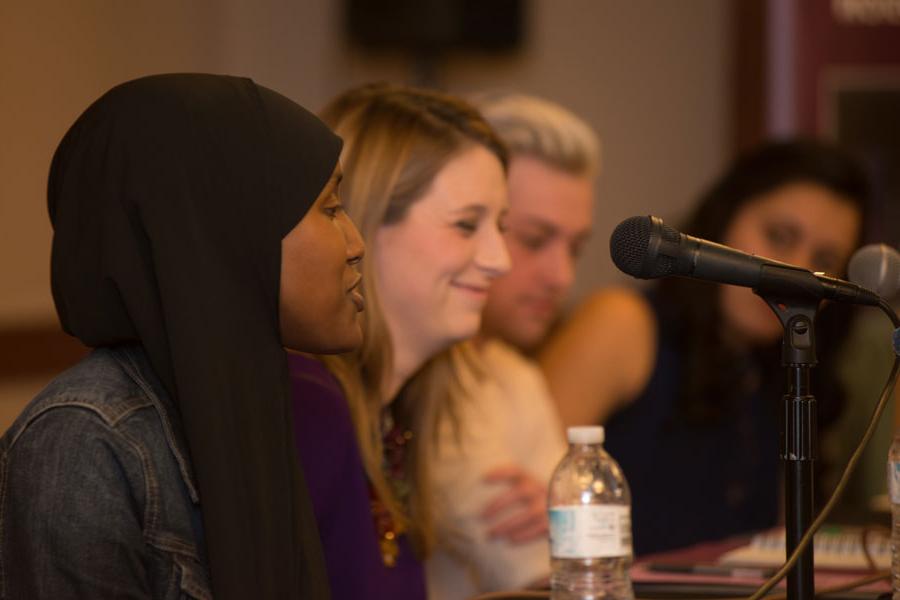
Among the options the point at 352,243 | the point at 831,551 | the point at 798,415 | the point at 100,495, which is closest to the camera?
the point at 100,495

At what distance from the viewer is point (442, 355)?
Result: 2139mm

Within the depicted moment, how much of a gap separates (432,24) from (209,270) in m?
3.20

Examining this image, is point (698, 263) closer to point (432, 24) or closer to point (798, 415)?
point (798, 415)

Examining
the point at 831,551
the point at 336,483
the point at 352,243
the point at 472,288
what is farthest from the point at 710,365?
the point at 352,243

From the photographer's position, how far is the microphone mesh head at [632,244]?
1.26 meters

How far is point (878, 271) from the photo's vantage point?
1.39 m

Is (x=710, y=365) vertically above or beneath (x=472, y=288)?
beneath

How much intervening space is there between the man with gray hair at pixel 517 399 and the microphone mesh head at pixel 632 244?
90 cm

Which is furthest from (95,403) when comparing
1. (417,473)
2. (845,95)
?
(845,95)

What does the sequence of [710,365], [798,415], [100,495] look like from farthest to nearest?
[710,365], [798,415], [100,495]

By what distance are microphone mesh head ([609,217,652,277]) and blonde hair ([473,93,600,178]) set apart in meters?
1.63

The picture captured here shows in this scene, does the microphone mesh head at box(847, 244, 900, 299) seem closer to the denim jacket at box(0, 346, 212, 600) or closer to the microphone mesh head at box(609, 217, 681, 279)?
the microphone mesh head at box(609, 217, 681, 279)

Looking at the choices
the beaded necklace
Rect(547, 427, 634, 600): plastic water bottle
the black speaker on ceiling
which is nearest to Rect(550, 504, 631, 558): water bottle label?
Rect(547, 427, 634, 600): plastic water bottle

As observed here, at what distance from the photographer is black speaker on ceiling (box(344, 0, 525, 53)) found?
4.29 m
